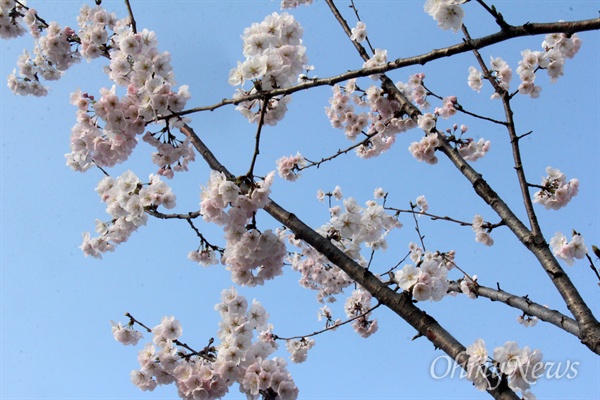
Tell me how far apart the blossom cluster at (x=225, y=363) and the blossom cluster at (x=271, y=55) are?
1571 mm

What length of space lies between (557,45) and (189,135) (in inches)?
162

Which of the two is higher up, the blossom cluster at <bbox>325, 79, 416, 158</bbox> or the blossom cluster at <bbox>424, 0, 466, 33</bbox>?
the blossom cluster at <bbox>325, 79, 416, 158</bbox>

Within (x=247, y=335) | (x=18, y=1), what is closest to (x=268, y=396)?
(x=247, y=335)

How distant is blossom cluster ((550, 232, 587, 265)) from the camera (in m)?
4.38

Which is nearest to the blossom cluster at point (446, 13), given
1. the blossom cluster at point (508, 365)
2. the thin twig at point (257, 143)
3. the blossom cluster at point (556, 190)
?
the thin twig at point (257, 143)

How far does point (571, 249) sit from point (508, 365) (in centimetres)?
243

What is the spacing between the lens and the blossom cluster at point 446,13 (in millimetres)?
2730

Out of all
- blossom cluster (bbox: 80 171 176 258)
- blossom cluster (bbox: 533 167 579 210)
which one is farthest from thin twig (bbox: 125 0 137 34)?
blossom cluster (bbox: 533 167 579 210)

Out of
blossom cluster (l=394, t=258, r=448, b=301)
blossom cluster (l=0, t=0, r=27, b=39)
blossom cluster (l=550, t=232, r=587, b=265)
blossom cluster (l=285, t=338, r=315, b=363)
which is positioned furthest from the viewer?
blossom cluster (l=285, t=338, r=315, b=363)

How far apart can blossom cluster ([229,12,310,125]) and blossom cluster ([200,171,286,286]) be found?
541mm

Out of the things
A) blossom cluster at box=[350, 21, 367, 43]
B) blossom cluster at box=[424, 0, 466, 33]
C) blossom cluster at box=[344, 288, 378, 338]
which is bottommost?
blossom cluster at box=[424, 0, 466, 33]

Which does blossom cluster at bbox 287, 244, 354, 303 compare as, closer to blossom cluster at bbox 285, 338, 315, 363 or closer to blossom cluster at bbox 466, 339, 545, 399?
blossom cluster at bbox 285, 338, 315, 363

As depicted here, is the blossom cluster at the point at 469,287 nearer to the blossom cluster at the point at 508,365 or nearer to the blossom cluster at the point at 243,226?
the blossom cluster at the point at 508,365

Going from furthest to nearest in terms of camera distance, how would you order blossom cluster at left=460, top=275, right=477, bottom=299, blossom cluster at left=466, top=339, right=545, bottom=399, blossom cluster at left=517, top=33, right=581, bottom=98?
blossom cluster at left=517, top=33, right=581, bottom=98, blossom cluster at left=460, top=275, right=477, bottom=299, blossom cluster at left=466, top=339, right=545, bottom=399
